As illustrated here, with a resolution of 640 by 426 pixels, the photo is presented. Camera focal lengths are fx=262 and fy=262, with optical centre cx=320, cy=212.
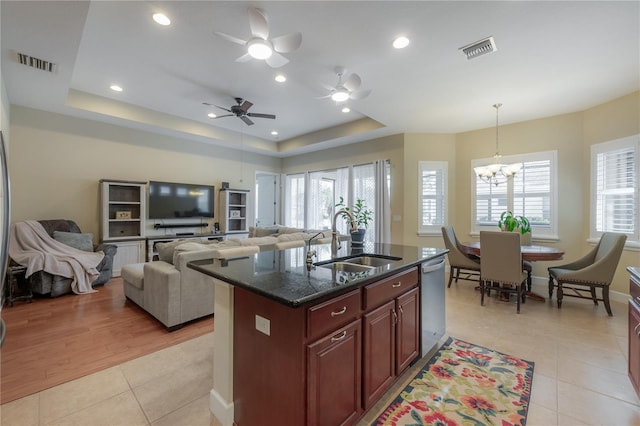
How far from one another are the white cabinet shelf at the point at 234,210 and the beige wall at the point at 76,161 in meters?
0.92

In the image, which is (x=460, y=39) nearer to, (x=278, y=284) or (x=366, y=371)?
(x=278, y=284)

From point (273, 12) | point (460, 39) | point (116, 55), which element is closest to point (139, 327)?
point (116, 55)

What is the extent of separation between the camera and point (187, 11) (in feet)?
8.05

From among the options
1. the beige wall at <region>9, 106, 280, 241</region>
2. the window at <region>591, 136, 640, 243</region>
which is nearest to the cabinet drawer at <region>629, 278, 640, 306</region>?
the window at <region>591, 136, 640, 243</region>

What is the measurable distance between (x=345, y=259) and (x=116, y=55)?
3774mm

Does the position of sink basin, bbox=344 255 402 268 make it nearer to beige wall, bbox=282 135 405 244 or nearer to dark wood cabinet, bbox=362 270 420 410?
dark wood cabinet, bbox=362 270 420 410

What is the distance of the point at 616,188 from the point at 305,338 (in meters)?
5.29

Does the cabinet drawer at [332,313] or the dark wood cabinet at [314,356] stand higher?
the cabinet drawer at [332,313]

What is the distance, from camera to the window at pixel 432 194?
18.3 feet

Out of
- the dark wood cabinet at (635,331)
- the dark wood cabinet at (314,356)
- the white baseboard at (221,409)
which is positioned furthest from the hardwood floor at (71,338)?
the dark wood cabinet at (635,331)

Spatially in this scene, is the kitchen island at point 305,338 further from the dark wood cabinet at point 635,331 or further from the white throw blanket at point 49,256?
the white throw blanket at point 49,256

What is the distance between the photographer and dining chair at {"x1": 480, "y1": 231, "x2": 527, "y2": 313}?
3.37 metres

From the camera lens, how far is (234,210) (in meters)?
6.94

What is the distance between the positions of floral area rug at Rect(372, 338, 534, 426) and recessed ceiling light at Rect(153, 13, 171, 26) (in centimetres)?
384
